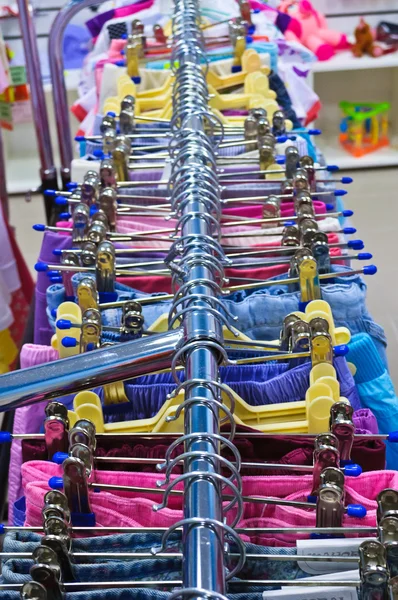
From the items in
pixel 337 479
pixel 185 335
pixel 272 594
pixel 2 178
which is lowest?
Answer: pixel 272 594

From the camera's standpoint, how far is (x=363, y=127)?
15.0 ft

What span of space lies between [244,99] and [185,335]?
123cm

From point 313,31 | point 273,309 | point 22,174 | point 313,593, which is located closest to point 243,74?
point 273,309

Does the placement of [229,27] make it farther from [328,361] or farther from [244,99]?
[328,361]

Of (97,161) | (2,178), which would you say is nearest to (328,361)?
(97,161)

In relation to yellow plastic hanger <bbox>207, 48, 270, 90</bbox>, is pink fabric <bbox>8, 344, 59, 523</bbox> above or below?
below

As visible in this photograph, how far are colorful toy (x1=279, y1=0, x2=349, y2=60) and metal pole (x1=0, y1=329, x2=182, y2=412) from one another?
136 inches

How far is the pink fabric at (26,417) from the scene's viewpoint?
1.29 m

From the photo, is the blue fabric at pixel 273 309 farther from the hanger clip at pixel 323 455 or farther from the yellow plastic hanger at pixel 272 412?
the hanger clip at pixel 323 455

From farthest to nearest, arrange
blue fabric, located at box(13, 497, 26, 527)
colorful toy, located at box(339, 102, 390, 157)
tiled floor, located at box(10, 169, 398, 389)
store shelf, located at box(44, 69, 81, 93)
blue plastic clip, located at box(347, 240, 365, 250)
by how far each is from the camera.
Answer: colorful toy, located at box(339, 102, 390, 157) → store shelf, located at box(44, 69, 81, 93) → tiled floor, located at box(10, 169, 398, 389) → blue plastic clip, located at box(347, 240, 365, 250) → blue fabric, located at box(13, 497, 26, 527)

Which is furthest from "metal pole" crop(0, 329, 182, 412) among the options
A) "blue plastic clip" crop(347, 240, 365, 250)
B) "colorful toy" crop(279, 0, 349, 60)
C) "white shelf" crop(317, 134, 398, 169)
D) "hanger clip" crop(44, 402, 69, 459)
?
"white shelf" crop(317, 134, 398, 169)

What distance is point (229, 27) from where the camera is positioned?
7.38ft

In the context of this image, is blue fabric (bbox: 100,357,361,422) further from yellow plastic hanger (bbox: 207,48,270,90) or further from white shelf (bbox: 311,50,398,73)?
white shelf (bbox: 311,50,398,73)

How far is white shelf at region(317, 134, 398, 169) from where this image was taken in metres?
4.42
